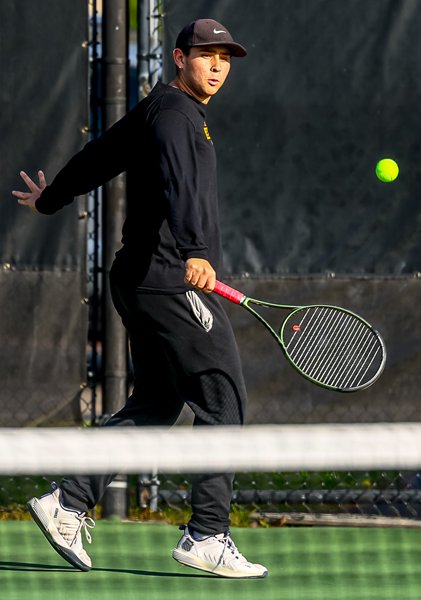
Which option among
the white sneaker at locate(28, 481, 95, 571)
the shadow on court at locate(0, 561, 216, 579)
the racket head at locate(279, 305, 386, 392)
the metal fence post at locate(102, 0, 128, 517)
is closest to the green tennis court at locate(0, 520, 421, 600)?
the shadow on court at locate(0, 561, 216, 579)

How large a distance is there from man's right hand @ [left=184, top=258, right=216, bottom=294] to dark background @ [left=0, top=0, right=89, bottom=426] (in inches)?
60.1

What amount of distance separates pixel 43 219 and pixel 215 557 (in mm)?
1765

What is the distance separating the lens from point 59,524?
8.14ft

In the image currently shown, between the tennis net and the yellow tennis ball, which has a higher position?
the yellow tennis ball

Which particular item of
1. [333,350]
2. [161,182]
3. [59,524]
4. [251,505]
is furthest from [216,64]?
[251,505]

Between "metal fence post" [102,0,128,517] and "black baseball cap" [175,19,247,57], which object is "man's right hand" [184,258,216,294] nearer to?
"black baseball cap" [175,19,247,57]

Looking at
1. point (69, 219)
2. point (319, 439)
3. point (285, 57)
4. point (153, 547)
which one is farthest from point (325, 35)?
point (319, 439)

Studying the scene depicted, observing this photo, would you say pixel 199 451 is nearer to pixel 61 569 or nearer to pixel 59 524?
pixel 59 524

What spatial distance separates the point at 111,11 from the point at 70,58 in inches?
11.3

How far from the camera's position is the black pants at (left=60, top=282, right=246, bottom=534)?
249 cm

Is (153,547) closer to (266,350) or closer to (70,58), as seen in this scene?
(266,350)

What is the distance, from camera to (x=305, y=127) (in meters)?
3.71

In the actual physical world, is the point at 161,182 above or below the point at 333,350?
above

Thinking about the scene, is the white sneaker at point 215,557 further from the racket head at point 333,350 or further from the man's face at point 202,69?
the man's face at point 202,69
